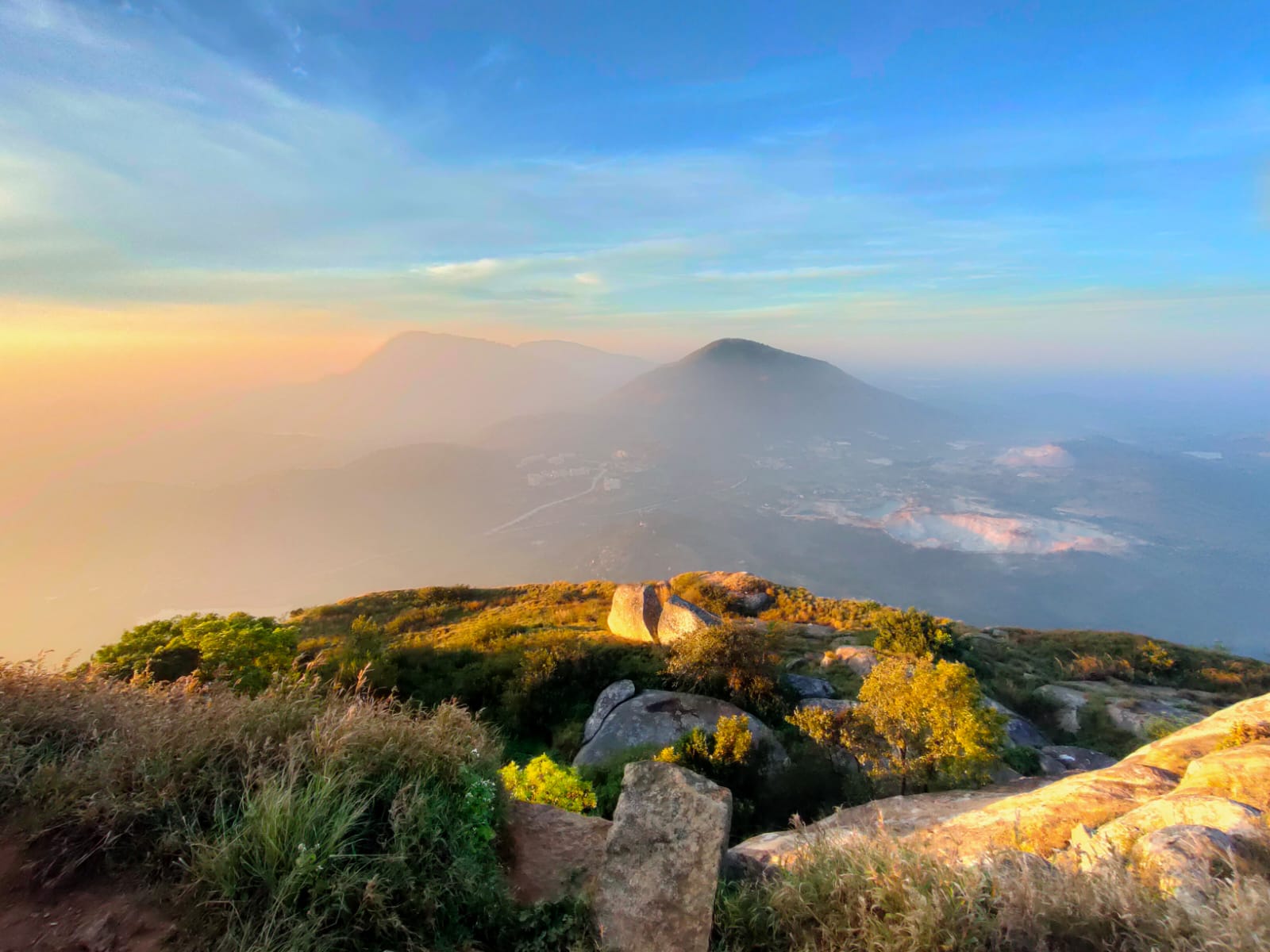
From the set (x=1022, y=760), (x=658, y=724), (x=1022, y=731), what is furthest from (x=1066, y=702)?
(x=658, y=724)

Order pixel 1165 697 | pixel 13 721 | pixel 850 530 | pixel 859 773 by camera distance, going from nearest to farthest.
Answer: pixel 13 721, pixel 859 773, pixel 1165 697, pixel 850 530

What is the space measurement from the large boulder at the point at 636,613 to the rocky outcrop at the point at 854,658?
23.9 feet

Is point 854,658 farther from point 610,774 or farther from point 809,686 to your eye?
point 610,774

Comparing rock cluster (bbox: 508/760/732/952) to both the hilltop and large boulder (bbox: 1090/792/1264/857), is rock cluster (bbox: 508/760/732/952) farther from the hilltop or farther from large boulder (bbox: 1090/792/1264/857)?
large boulder (bbox: 1090/792/1264/857)

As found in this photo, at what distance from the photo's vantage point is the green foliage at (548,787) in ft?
26.6

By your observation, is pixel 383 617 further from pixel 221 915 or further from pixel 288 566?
pixel 288 566

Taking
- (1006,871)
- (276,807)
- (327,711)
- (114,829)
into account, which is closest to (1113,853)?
(1006,871)

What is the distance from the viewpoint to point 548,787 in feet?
27.2

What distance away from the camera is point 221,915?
3.56 m

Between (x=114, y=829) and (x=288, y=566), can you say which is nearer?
(x=114, y=829)

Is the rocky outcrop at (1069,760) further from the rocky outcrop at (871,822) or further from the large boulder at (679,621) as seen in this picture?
the large boulder at (679,621)

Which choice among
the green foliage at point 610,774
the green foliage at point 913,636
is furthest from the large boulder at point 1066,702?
the green foliage at point 610,774

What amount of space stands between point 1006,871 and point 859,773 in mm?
9852

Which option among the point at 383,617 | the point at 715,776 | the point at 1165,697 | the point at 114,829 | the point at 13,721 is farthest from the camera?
the point at 383,617
